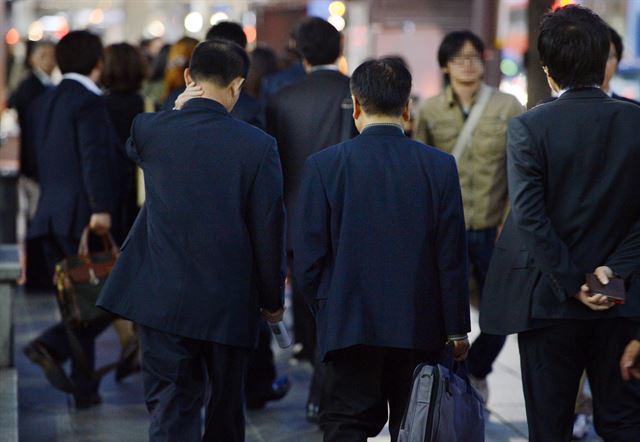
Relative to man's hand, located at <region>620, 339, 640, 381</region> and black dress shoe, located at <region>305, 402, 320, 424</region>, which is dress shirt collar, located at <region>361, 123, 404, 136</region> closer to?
man's hand, located at <region>620, 339, 640, 381</region>

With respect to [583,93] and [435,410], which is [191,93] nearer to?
[583,93]

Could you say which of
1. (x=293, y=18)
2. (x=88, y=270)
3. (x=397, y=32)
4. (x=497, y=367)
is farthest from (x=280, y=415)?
(x=293, y=18)

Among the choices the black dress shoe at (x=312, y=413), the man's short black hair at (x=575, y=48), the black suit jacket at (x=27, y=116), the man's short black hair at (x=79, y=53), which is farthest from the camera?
the black suit jacket at (x=27, y=116)

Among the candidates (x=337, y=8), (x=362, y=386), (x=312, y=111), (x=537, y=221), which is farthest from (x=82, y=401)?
(x=337, y=8)

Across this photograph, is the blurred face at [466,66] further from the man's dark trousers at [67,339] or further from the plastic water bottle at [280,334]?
the plastic water bottle at [280,334]

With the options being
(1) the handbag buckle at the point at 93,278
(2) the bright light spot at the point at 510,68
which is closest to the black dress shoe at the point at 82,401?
(1) the handbag buckle at the point at 93,278

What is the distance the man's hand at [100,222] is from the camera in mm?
7766

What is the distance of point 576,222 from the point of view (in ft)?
16.1

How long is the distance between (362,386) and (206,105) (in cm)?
125

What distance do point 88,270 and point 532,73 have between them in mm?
2671

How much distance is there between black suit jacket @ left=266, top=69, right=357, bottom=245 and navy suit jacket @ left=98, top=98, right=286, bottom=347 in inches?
85.4

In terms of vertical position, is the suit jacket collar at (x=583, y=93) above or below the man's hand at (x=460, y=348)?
above

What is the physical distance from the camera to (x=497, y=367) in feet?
30.3

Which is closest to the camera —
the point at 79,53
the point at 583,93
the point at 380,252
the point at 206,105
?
the point at 583,93
